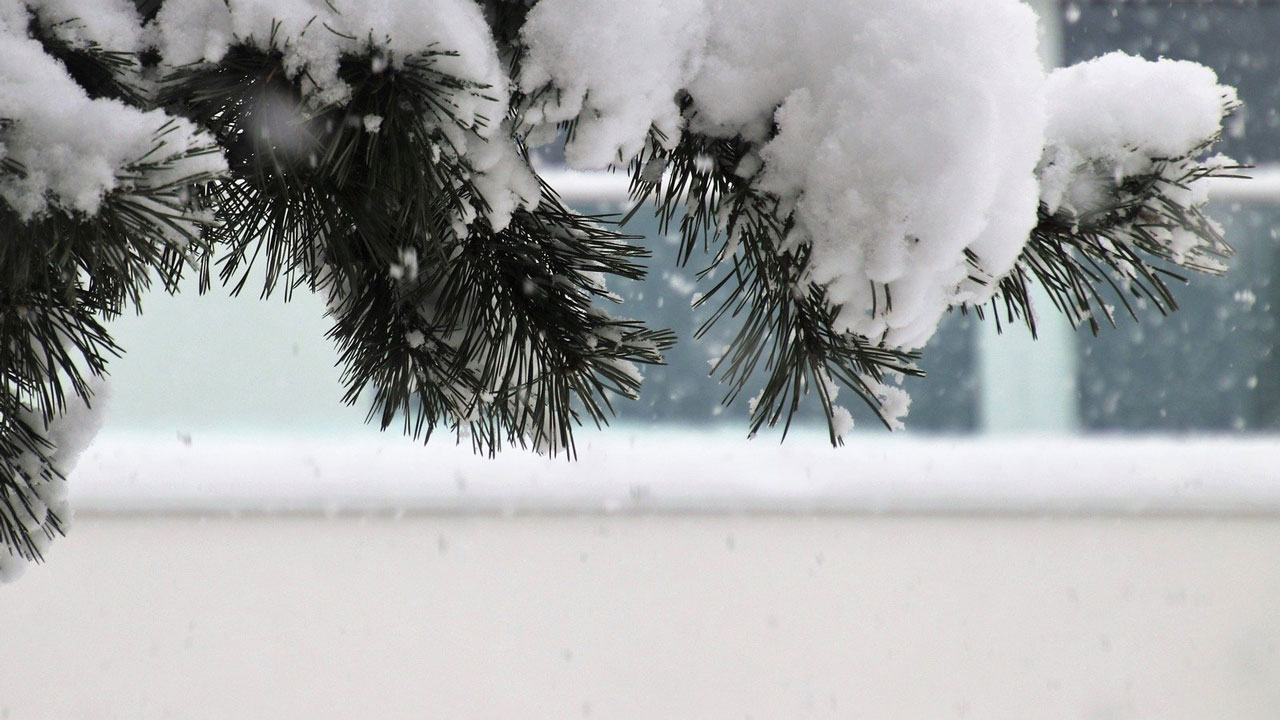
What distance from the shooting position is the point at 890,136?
0.41 m

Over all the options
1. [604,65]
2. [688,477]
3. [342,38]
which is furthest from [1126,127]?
[688,477]

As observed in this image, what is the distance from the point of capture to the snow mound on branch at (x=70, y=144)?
365 millimetres

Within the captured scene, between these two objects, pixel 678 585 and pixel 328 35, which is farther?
pixel 678 585

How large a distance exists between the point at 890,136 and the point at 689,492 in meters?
1.68

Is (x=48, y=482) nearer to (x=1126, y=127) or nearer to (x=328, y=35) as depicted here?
(x=328, y=35)

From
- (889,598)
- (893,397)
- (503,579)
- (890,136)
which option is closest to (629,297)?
(503,579)

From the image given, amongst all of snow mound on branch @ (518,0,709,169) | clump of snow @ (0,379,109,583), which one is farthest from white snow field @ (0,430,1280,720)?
snow mound on branch @ (518,0,709,169)

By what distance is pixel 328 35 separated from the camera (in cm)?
41

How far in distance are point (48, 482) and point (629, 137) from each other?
1.45 feet

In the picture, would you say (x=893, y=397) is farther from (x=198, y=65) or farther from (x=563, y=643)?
(x=563, y=643)

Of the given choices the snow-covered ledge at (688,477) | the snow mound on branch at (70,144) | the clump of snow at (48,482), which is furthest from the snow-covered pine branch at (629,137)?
the snow-covered ledge at (688,477)

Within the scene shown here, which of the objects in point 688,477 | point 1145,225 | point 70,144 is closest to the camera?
point 70,144

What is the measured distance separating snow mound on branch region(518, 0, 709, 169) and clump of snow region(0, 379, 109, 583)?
0.35 m

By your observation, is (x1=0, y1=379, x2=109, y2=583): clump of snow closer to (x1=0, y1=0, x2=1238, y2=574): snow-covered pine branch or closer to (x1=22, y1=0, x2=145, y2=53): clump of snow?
(x1=0, y1=0, x2=1238, y2=574): snow-covered pine branch
